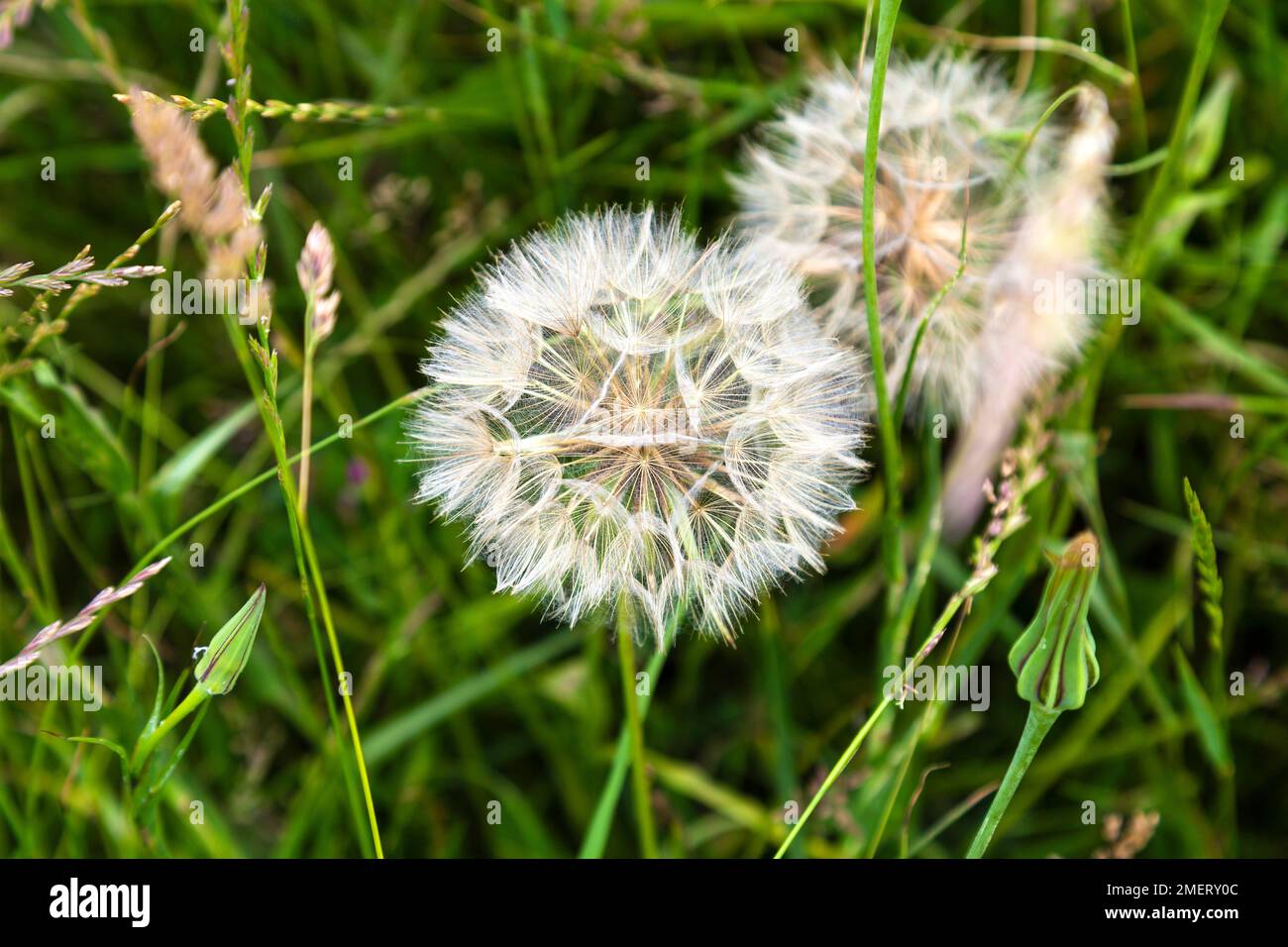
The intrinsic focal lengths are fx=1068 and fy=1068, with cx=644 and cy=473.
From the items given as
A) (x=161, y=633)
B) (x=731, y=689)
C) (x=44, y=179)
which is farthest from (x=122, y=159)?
(x=731, y=689)

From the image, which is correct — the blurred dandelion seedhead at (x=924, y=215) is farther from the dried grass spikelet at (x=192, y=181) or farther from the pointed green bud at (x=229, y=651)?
the pointed green bud at (x=229, y=651)

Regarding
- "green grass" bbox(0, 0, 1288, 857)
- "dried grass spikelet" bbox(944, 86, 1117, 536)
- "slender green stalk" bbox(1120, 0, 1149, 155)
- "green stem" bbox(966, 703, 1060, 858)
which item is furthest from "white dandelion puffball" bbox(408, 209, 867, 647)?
"slender green stalk" bbox(1120, 0, 1149, 155)

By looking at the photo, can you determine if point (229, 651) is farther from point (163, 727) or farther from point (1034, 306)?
point (1034, 306)

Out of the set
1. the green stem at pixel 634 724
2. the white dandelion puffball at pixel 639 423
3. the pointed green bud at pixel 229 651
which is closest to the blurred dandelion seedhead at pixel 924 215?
the white dandelion puffball at pixel 639 423

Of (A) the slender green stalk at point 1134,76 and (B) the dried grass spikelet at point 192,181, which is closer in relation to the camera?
(B) the dried grass spikelet at point 192,181

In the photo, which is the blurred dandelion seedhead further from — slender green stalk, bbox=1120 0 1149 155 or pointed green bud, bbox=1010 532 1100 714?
pointed green bud, bbox=1010 532 1100 714
